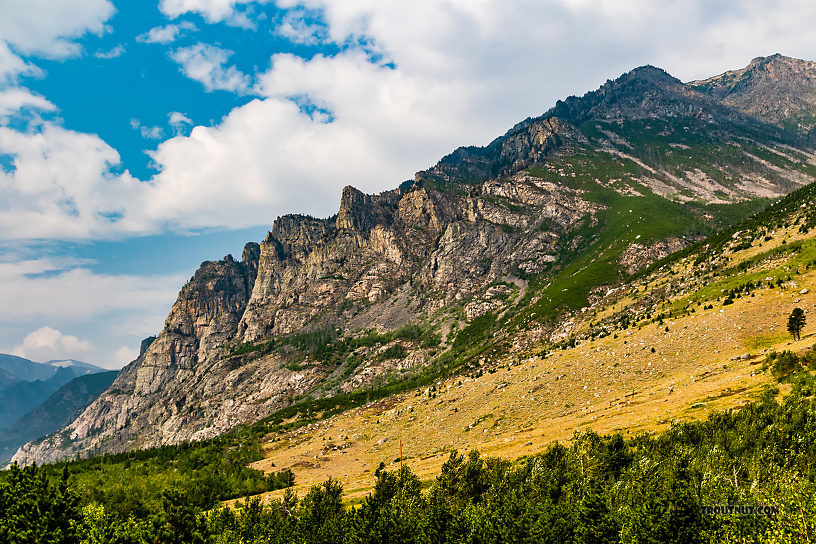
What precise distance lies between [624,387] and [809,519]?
74458 millimetres

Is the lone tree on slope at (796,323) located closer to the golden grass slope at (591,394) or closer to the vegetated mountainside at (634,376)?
the golden grass slope at (591,394)

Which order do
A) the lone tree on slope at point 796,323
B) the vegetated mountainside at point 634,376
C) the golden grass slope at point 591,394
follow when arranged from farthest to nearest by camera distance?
the lone tree on slope at point 796,323 < the vegetated mountainside at point 634,376 < the golden grass slope at point 591,394

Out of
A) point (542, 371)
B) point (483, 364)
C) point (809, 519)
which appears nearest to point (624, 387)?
point (542, 371)

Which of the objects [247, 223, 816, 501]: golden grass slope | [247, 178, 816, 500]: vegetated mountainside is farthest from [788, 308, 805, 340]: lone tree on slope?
[247, 178, 816, 500]: vegetated mountainside

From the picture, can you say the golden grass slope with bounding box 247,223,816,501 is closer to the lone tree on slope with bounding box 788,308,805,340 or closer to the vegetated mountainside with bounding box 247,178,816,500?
the vegetated mountainside with bounding box 247,178,816,500

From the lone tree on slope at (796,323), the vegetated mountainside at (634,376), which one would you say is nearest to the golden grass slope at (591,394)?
the vegetated mountainside at (634,376)

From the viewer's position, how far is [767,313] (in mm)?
90562

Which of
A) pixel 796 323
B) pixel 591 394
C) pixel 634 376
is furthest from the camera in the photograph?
pixel 591 394

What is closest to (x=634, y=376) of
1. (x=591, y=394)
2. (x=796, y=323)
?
(x=591, y=394)

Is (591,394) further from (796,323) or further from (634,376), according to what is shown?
(796,323)

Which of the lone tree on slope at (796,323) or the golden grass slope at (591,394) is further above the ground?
the lone tree on slope at (796,323)

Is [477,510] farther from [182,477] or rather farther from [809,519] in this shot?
[182,477]

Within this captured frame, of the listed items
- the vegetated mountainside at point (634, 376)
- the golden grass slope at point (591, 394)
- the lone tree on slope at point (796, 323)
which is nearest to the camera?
the golden grass slope at point (591, 394)

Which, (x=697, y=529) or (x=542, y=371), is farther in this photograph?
(x=542, y=371)
